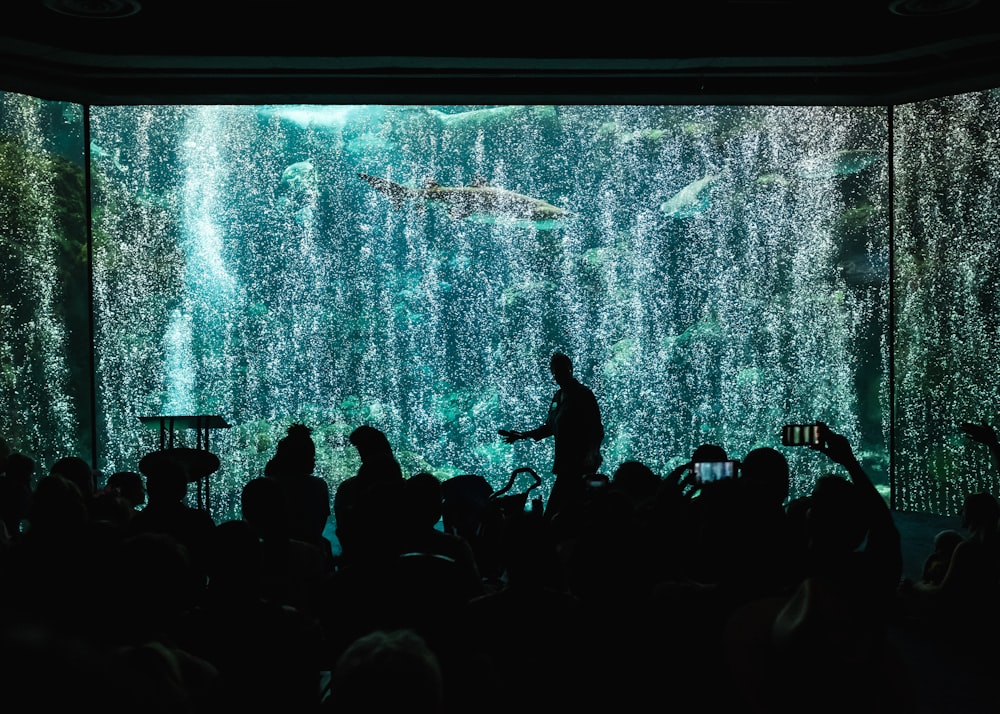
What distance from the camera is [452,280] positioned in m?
18.3

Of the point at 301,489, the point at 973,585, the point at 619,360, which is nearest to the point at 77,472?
the point at 301,489

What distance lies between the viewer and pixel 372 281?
19938 millimetres

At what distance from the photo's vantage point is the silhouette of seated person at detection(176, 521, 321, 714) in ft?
6.04

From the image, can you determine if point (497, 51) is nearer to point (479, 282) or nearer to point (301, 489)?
point (301, 489)

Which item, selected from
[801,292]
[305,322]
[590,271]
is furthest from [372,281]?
[801,292]

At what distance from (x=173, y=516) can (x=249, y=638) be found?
42.0 inches

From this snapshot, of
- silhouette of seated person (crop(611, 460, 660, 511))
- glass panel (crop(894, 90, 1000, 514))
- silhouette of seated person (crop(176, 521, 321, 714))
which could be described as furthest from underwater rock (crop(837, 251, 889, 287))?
silhouette of seated person (crop(176, 521, 321, 714))

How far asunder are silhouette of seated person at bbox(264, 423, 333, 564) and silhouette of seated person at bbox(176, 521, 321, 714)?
174 centimetres

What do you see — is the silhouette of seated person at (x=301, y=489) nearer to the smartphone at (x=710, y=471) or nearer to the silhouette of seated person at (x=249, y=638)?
the smartphone at (x=710, y=471)

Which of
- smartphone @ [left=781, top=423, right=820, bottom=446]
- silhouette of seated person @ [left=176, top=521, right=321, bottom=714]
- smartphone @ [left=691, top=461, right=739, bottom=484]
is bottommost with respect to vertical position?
silhouette of seated person @ [left=176, top=521, right=321, bottom=714]

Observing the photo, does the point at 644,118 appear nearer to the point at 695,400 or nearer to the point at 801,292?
the point at 801,292

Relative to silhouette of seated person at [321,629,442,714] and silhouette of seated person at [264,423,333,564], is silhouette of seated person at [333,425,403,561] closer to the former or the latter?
silhouette of seated person at [264,423,333,564]

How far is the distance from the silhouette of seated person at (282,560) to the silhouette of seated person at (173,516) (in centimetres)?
18

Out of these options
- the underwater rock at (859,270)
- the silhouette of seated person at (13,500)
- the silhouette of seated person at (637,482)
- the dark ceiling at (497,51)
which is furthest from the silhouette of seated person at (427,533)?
the underwater rock at (859,270)
